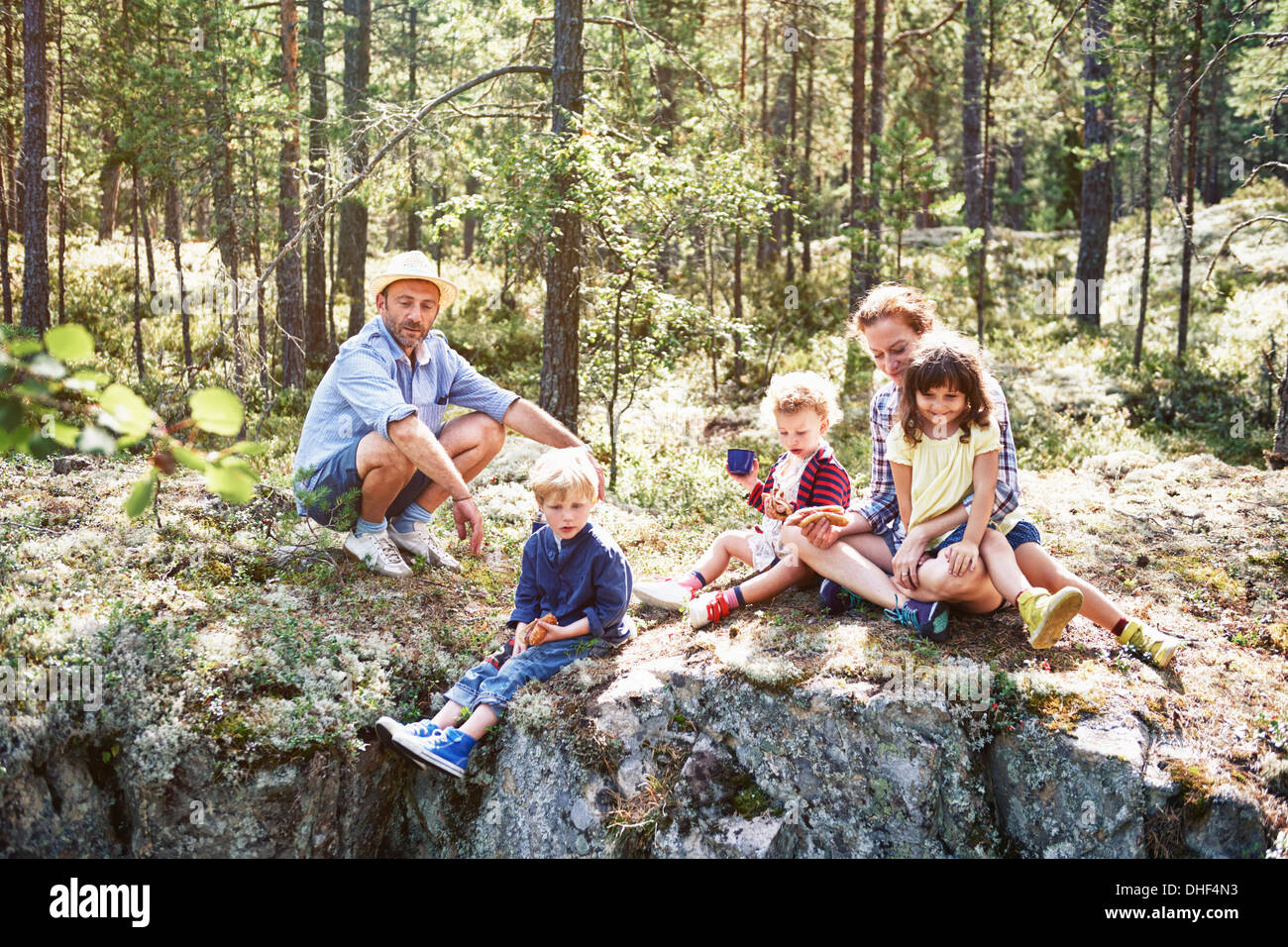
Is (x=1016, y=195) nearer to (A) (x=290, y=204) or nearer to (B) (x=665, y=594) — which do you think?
(A) (x=290, y=204)

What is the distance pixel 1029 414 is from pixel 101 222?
70.3 ft

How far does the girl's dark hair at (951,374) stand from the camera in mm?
3932

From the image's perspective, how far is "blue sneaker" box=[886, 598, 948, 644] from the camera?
411cm

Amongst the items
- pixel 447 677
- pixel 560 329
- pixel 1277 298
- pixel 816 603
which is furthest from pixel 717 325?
pixel 1277 298

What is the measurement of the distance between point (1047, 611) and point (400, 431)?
10.1ft

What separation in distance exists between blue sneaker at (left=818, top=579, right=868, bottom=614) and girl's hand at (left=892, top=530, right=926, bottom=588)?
431 millimetres

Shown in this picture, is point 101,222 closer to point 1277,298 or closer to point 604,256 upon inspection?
point 604,256

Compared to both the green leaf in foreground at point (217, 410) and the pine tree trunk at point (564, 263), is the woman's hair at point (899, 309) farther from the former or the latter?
the pine tree trunk at point (564, 263)

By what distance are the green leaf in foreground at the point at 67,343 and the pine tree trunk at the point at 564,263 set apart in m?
6.92

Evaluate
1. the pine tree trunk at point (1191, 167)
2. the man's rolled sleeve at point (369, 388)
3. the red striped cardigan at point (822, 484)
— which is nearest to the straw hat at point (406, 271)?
the man's rolled sleeve at point (369, 388)

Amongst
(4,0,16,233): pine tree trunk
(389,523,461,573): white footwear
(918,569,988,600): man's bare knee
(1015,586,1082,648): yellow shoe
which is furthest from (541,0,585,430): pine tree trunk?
(4,0,16,233): pine tree trunk

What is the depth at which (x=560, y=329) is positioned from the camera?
8.97m

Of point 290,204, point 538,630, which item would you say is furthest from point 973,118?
point 538,630

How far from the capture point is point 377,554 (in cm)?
515
